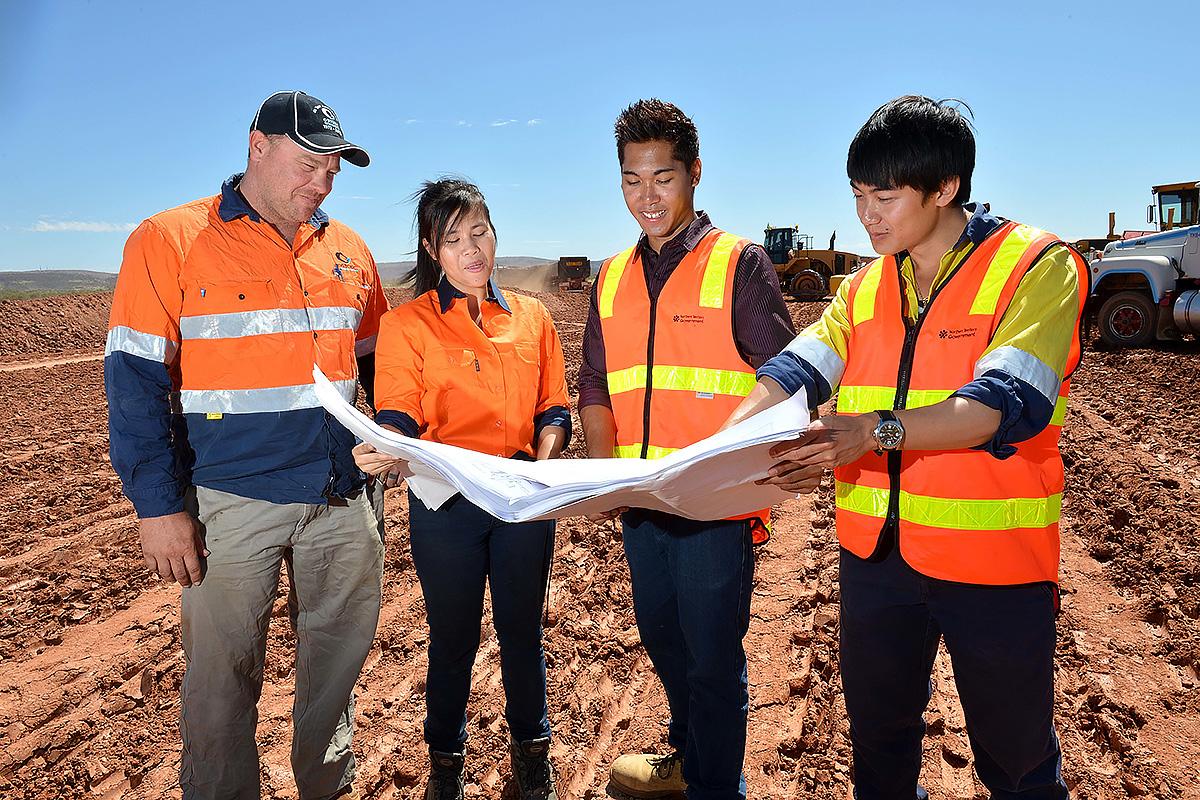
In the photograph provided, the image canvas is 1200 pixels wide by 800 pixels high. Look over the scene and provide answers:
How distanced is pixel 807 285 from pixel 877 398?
2565 cm

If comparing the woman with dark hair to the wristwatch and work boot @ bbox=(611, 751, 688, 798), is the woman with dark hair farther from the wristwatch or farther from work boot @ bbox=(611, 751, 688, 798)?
the wristwatch

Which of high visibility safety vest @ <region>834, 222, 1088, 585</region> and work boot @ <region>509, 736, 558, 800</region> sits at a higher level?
high visibility safety vest @ <region>834, 222, 1088, 585</region>

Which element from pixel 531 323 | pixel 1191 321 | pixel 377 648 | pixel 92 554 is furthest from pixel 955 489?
pixel 1191 321

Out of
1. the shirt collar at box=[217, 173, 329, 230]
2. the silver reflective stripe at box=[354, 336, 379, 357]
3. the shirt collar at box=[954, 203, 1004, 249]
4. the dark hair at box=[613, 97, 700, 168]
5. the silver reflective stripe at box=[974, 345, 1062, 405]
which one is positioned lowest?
the silver reflective stripe at box=[974, 345, 1062, 405]

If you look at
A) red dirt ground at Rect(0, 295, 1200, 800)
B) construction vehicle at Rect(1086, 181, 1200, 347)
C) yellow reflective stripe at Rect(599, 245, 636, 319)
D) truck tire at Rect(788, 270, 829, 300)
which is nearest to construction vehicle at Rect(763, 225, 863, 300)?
truck tire at Rect(788, 270, 829, 300)

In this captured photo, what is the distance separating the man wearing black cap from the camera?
2275mm

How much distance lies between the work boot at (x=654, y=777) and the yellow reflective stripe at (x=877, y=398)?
1.49 meters

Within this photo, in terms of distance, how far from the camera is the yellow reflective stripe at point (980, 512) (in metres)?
1.80

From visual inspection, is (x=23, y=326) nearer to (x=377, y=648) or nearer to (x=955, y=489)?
(x=377, y=648)

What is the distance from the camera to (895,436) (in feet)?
5.34

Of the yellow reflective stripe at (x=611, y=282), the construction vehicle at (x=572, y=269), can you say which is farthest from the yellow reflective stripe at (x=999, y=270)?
the construction vehicle at (x=572, y=269)

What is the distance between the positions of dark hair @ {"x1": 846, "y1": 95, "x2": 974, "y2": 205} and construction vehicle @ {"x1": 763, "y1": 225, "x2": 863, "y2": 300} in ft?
81.3

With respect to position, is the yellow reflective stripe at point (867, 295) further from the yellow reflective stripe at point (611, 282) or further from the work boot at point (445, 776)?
the work boot at point (445, 776)

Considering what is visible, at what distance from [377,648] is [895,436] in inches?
128
